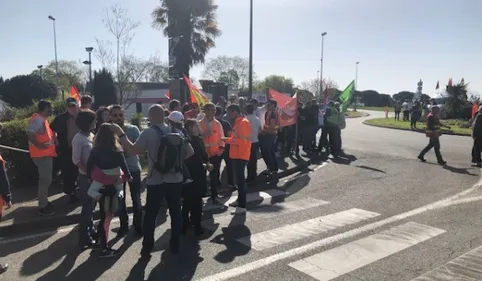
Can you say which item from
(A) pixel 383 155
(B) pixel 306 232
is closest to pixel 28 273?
(B) pixel 306 232

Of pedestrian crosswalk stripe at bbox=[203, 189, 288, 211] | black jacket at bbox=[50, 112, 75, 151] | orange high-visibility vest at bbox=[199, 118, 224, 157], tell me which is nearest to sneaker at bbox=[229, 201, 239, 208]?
pedestrian crosswalk stripe at bbox=[203, 189, 288, 211]

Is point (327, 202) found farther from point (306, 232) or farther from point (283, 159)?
point (283, 159)

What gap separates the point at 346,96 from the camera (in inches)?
540

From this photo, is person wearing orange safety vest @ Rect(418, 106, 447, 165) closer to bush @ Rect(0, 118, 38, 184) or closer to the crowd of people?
the crowd of people

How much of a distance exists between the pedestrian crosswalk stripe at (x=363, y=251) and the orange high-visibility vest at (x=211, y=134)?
9.50 ft

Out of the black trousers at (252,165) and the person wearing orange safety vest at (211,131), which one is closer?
the person wearing orange safety vest at (211,131)

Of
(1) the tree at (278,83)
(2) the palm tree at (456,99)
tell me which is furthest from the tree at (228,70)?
(2) the palm tree at (456,99)

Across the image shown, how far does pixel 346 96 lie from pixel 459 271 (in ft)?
33.2

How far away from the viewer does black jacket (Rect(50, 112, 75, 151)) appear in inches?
259

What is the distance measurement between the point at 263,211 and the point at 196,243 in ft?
5.87

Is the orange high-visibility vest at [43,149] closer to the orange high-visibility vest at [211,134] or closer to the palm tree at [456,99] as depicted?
the orange high-visibility vest at [211,134]

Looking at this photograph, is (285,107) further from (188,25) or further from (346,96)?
(188,25)

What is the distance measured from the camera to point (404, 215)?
20.4 feet

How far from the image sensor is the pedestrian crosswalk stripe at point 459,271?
3.99 metres
